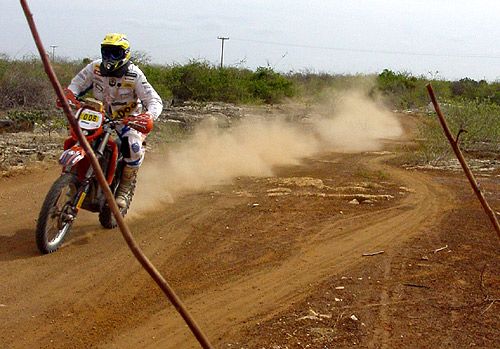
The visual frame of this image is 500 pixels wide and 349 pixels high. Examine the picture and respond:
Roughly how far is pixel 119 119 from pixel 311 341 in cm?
341

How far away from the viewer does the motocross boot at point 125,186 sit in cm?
670

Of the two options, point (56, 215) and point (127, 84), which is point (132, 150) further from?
point (56, 215)

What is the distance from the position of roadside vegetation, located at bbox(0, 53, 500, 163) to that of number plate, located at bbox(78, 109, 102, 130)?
367 centimetres

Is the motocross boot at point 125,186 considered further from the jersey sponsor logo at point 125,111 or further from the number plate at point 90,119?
the number plate at point 90,119

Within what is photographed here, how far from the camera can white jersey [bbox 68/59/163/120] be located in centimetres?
667

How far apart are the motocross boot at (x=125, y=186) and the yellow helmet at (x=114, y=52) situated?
3.67 ft

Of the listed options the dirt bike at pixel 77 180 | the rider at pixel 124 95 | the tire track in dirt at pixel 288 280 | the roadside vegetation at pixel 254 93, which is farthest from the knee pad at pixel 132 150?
the roadside vegetation at pixel 254 93

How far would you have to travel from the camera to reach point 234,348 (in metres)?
4.09

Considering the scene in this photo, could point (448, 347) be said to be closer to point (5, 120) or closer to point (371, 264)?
point (371, 264)

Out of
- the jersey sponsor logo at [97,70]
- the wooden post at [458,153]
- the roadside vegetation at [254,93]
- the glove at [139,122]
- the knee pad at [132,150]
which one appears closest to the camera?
the wooden post at [458,153]

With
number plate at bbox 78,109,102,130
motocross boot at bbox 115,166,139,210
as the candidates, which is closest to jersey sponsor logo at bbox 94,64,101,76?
number plate at bbox 78,109,102,130

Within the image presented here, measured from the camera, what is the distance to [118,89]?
674cm

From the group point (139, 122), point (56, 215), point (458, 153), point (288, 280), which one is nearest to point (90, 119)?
point (139, 122)

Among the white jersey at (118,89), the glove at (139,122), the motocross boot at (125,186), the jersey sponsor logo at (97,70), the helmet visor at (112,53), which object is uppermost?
the helmet visor at (112,53)
